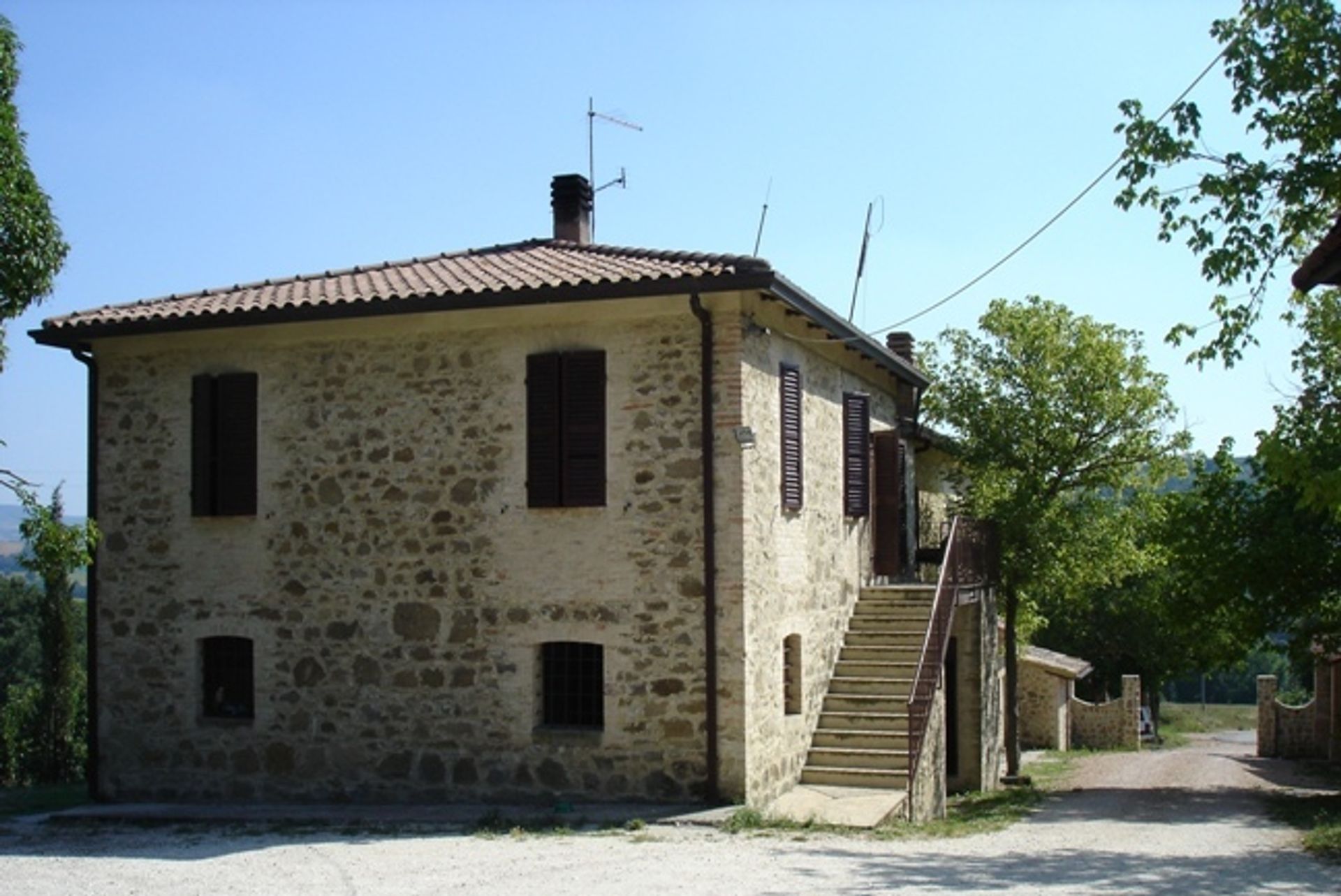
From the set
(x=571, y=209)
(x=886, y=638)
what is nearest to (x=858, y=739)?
(x=886, y=638)

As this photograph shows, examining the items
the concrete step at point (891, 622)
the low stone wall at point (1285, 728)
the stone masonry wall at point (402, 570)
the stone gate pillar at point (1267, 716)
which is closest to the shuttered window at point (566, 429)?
the stone masonry wall at point (402, 570)

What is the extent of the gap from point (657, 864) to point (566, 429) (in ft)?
15.8

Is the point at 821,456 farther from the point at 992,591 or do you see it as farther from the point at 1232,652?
the point at 1232,652

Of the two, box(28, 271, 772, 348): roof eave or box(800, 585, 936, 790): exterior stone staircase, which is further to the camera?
box(800, 585, 936, 790): exterior stone staircase

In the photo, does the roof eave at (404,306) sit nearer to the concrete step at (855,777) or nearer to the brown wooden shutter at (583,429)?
the brown wooden shutter at (583,429)

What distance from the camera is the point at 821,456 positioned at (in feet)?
51.7

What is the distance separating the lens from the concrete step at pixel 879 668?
1561cm

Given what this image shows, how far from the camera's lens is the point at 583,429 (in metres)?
13.2

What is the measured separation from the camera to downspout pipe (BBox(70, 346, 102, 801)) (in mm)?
14797

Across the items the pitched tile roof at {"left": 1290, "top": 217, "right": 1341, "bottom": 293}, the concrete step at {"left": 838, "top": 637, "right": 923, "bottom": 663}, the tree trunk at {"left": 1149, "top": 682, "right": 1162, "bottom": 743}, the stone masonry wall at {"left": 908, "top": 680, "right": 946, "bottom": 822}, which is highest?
the pitched tile roof at {"left": 1290, "top": 217, "right": 1341, "bottom": 293}

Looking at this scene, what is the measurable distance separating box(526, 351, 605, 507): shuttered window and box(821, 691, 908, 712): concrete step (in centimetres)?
413

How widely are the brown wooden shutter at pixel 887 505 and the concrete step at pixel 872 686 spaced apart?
102 inches

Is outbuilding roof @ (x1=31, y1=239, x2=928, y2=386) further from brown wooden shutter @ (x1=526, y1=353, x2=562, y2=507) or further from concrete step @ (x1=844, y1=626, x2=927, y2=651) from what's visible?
concrete step @ (x1=844, y1=626, x2=927, y2=651)

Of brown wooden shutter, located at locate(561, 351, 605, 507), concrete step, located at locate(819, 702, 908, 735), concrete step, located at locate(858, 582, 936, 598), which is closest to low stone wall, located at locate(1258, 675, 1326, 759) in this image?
concrete step, located at locate(858, 582, 936, 598)
